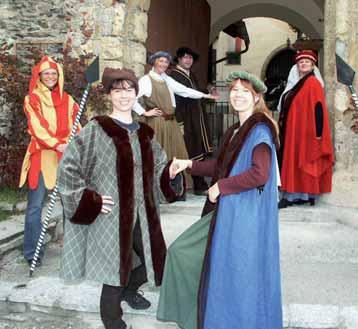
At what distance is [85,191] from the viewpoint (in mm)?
2779

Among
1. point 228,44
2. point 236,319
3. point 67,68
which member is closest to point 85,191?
point 236,319

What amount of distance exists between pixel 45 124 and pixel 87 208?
144 cm

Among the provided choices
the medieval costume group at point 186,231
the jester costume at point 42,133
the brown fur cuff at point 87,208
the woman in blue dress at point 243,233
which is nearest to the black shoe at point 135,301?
the medieval costume group at point 186,231

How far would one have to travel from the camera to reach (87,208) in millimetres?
2766

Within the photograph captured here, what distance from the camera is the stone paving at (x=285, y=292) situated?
3.30 metres

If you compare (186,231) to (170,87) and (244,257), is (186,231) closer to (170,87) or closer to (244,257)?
(244,257)

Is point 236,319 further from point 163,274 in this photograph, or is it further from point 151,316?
point 151,316

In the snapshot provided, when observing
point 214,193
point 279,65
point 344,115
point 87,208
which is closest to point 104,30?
point 344,115

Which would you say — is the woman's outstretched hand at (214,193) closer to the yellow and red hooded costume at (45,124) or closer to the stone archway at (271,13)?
the yellow and red hooded costume at (45,124)

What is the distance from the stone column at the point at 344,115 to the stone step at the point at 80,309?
2.36 m

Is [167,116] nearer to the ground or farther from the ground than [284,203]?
farther from the ground

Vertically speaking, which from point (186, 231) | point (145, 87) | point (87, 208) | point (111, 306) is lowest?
point (111, 306)

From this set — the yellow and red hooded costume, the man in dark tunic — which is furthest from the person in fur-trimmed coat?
the man in dark tunic

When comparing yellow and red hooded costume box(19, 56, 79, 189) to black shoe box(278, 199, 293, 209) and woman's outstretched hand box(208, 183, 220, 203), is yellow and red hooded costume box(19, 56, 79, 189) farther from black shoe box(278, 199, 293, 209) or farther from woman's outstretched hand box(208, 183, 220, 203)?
black shoe box(278, 199, 293, 209)
